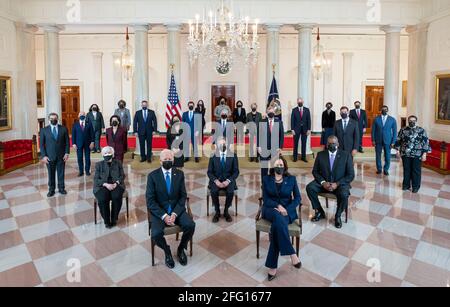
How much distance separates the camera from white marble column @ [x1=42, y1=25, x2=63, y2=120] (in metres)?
11.8

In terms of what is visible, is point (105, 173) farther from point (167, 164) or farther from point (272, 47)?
point (272, 47)

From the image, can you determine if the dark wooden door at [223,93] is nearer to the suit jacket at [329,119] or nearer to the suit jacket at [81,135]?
the suit jacket at [329,119]

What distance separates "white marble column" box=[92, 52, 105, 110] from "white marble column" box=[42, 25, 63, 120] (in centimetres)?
583

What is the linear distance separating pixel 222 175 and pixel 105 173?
2002 millimetres

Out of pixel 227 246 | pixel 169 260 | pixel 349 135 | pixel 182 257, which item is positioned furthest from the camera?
pixel 349 135

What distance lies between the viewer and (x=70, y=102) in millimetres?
18312

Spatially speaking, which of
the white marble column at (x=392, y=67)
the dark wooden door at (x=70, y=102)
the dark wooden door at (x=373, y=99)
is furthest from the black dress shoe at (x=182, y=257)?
the dark wooden door at (x=373, y=99)

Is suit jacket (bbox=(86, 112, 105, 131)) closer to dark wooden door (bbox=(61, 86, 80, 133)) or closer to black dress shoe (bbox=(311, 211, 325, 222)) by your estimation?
black dress shoe (bbox=(311, 211, 325, 222))

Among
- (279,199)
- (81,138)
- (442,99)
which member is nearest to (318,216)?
(279,199)

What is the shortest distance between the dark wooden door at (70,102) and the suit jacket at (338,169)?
51.3ft

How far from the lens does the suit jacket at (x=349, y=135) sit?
8805 millimetres

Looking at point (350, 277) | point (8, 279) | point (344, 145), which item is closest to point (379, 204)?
point (344, 145)

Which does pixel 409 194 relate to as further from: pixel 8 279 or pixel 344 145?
pixel 8 279

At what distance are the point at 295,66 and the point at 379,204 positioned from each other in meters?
12.2
